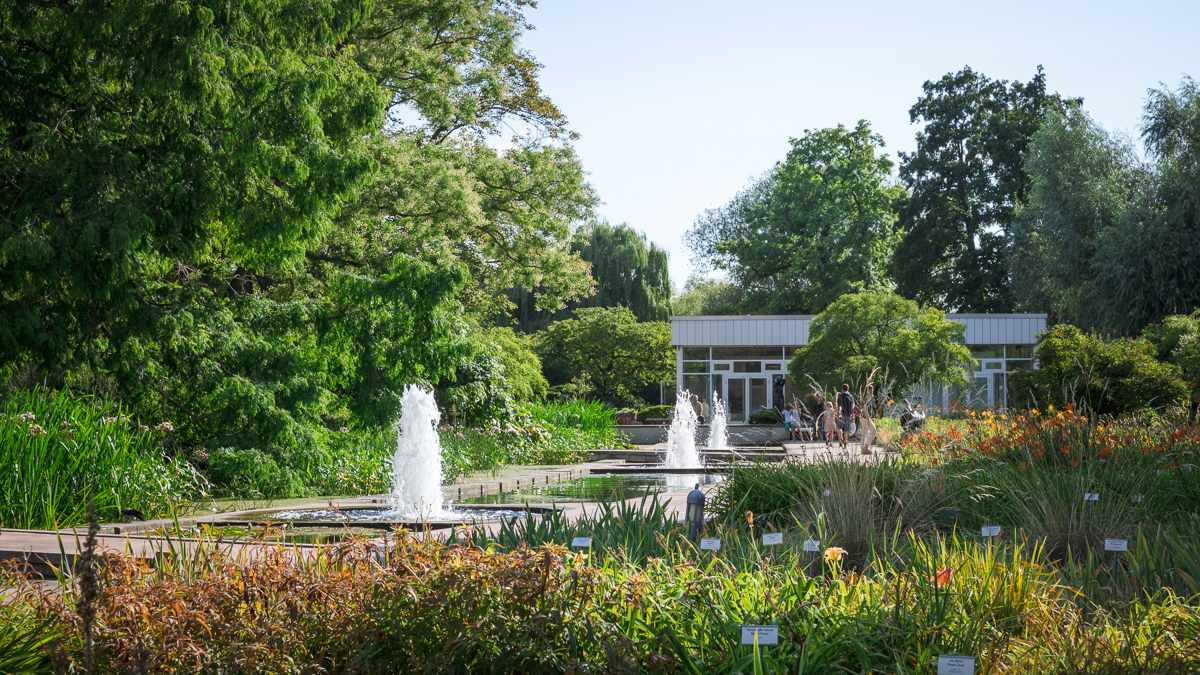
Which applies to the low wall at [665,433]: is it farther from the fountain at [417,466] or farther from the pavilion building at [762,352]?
the fountain at [417,466]

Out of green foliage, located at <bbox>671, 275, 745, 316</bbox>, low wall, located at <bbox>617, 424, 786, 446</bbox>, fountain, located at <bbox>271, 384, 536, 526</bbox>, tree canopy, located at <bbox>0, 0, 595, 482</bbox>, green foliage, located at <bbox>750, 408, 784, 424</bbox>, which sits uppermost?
green foliage, located at <bbox>671, 275, 745, 316</bbox>

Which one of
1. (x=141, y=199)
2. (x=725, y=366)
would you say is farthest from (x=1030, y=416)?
(x=725, y=366)

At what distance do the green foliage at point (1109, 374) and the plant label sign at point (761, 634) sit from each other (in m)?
13.1

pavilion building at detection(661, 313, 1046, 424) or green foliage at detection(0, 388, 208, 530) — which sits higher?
pavilion building at detection(661, 313, 1046, 424)

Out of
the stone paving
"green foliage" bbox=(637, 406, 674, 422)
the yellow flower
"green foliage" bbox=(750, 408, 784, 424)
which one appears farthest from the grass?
"green foliage" bbox=(637, 406, 674, 422)

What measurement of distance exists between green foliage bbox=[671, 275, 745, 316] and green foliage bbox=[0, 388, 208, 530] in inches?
1615

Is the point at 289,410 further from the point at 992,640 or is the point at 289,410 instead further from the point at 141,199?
the point at 992,640

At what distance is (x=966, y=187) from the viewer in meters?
41.7

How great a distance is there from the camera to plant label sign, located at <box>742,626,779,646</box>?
2.70 meters

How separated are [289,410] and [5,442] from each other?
414 centimetres

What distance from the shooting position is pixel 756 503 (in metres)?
6.92

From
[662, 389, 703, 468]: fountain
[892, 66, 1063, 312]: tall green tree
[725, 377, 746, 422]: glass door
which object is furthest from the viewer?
[892, 66, 1063, 312]: tall green tree

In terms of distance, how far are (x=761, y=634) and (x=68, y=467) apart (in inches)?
260

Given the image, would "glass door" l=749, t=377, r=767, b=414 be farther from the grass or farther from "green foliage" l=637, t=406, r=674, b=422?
the grass
